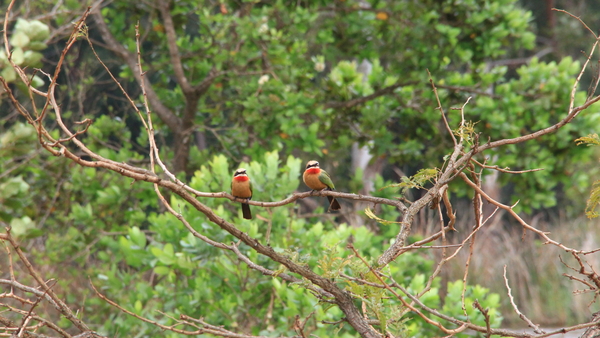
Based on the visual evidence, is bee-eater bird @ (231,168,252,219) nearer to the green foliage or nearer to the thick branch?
the green foliage

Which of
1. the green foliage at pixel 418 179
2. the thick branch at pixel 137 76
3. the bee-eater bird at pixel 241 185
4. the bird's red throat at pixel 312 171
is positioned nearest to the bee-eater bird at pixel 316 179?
the bird's red throat at pixel 312 171

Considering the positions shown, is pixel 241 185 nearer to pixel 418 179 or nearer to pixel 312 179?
pixel 312 179

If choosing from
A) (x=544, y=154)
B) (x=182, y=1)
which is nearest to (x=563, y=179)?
(x=544, y=154)

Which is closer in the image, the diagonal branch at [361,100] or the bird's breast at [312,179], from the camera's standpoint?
the bird's breast at [312,179]

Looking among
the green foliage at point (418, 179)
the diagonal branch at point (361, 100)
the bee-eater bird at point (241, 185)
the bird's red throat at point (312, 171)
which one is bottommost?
the green foliage at point (418, 179)

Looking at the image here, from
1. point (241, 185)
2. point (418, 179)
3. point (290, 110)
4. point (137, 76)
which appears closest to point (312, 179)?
point (241, 185)

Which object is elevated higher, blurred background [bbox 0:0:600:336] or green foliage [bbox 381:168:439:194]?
blurred background [bbox 0:0:600:336]

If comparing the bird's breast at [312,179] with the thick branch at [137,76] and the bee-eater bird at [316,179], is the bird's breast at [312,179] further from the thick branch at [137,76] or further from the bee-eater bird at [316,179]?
the thick branch at [137,76]

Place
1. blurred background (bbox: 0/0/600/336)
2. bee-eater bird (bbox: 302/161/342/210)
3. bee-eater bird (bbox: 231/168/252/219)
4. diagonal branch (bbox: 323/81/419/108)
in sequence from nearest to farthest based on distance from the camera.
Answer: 1. bee-eater bird (bbox: 302/161/342/210)
2. bee-eater bird (bbox: 231/168/252/219)
3. blurred background (bbox: 0/0/600/336)
4. diagonal branch (bbox: 323/81/419/108)

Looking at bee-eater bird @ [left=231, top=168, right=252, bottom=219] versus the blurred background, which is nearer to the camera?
bee-eater bird @ [left=231, top=168, right=252, bottom=219]

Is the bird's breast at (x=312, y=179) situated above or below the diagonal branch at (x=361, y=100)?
below

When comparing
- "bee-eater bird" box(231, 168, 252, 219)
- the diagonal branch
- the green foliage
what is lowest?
the green foliage

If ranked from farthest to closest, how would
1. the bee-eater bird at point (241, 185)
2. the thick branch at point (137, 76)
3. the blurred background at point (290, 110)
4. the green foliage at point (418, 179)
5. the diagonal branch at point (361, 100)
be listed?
the thick branch at point (137, 76), the diagonal branch at point (361, 100), the blurred background at point (290, 110), the bee-eater bird at point (241, 185), the green foliage at point (418, 179)

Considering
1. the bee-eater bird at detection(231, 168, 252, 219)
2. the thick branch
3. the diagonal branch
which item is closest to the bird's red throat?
the bee-eater bird at detection(231, 168, 252, 219)
